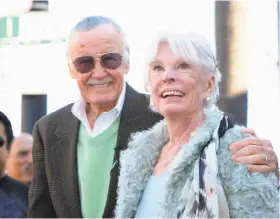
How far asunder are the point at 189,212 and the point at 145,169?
178 millimetres

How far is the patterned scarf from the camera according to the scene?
1.13 m

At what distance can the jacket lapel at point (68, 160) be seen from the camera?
1.51 meters

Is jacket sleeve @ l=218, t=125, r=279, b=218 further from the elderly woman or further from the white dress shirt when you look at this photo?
the white dress shirt

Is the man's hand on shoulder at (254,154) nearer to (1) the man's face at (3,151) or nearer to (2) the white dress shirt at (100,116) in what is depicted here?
(2) the white dress shirt at (100,116)

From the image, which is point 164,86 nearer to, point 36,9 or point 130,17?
point 130,17

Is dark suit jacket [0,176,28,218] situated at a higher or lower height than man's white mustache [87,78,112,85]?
lower

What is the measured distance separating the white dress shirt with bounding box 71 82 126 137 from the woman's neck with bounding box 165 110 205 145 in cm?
29

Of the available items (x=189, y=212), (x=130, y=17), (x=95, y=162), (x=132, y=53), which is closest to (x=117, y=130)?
(x=95, y=162)

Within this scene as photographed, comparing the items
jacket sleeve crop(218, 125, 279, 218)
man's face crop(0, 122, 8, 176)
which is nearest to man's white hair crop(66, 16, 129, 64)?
man's face crop(0, 122, 8, 176)

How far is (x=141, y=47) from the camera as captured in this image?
151 cm

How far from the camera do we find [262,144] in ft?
3.93

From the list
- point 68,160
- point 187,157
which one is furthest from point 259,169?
point 68,160

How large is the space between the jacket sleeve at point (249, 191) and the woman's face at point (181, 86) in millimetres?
179

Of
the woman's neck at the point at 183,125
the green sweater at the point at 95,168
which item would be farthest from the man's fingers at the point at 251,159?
the green sweater at the point at 95,168
